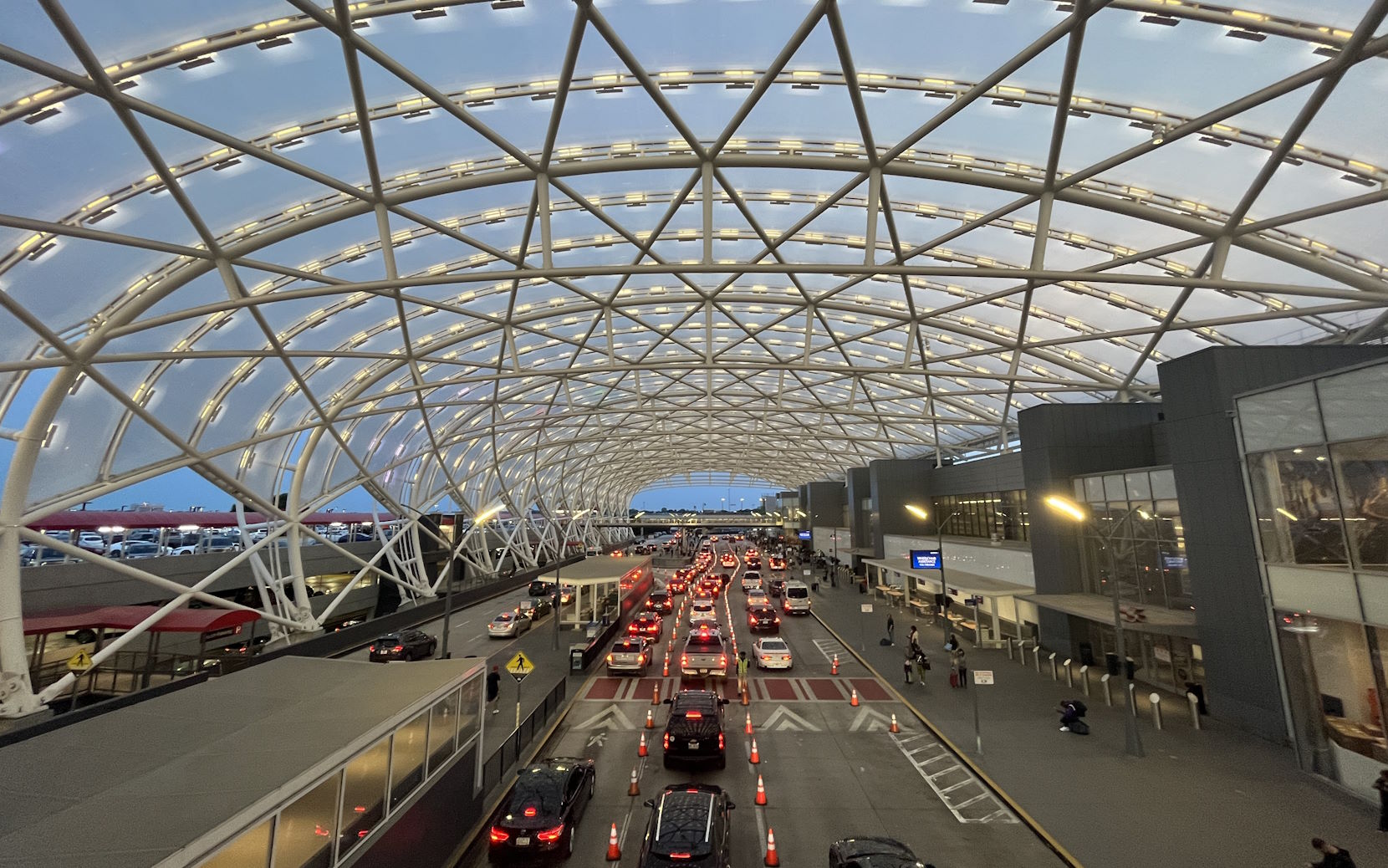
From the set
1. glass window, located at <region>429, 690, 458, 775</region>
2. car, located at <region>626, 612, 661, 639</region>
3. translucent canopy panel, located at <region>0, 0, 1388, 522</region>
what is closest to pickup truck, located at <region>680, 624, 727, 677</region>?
car, located at <region>626, 612, 661, 639</region>

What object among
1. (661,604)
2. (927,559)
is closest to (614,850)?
(927,559)

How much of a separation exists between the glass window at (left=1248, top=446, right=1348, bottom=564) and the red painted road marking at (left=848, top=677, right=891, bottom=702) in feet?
38.6

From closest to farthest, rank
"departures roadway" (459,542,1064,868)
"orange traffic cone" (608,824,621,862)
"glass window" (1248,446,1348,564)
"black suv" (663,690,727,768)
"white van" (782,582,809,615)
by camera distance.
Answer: "orange traffic cone" (608,824,621,862) → "departures roadway" (459,542,1064,868) → "glass window" (1248,446,1348,564) → "black suv" (663,690,727,768) → "white van" (782,582,809,615)

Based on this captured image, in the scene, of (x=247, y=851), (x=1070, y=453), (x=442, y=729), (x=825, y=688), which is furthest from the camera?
(x=1070, y=453)

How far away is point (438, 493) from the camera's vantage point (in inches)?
1772

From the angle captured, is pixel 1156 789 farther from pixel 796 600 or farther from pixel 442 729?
pixel 796 600

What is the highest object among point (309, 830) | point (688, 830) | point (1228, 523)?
point (1228, 523)

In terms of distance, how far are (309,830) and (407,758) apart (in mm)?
2268

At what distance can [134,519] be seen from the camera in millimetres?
→ 28875

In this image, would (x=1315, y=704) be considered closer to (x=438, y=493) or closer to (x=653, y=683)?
(x=653, y=683)

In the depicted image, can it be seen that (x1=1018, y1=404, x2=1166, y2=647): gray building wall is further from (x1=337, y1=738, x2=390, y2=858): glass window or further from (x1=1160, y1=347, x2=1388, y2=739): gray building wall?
(x1=337, y1=738, x2=390, y2=858): glass window

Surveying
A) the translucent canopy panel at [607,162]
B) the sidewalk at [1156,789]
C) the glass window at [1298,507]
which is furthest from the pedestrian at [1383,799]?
the translucent canopy panel at [607,162]

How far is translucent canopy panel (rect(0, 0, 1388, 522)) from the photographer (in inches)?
436

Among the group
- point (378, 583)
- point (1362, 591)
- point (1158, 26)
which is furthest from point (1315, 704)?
point (378, 583)
